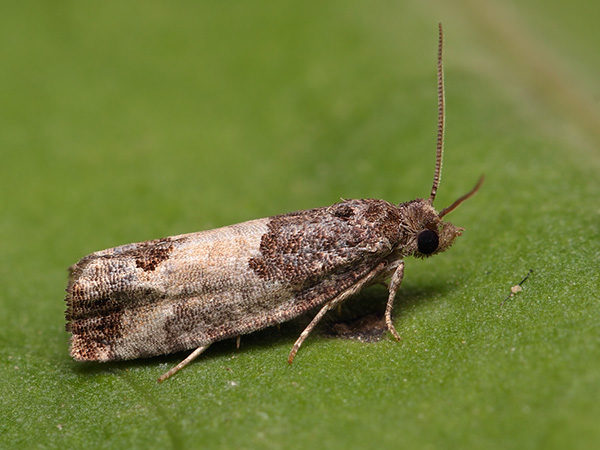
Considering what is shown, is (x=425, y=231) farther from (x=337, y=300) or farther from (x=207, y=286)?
(x=207, y=286)

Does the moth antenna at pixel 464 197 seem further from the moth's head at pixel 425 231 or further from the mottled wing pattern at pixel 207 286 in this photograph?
the mottled wing pattern at pixel 207 286

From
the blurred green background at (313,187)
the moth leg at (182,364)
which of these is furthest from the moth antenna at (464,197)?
the moth leg at (182,364)

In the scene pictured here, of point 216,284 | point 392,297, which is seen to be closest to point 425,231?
point 392,297

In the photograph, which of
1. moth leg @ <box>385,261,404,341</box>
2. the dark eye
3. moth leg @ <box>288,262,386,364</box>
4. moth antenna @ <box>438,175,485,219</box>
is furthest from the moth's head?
moth leg @ <box>288,262,386,364</box>

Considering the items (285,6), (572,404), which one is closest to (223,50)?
(285,6)

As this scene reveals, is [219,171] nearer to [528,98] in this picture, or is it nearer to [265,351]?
[265,351]

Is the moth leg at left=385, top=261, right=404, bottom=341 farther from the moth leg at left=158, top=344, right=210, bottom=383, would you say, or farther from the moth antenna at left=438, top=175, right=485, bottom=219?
the moth leg at left=158, top=344, right=210, bottom=383
